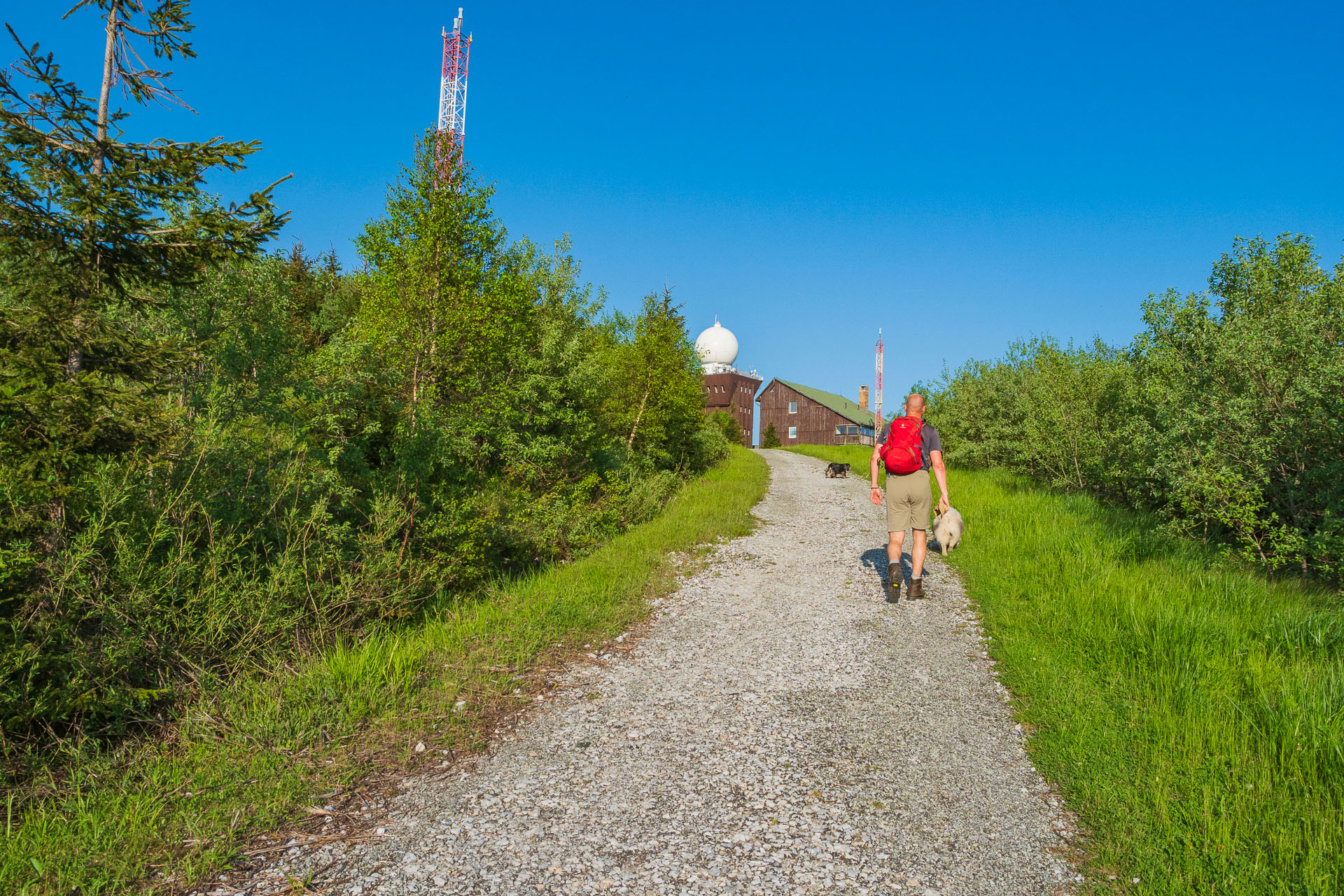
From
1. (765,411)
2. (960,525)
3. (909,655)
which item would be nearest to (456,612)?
(909,655)

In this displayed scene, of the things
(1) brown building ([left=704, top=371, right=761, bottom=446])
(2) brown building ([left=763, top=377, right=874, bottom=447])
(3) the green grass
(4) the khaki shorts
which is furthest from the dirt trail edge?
(1) brown building ([left=704, top=371, right=761, bottom=446])

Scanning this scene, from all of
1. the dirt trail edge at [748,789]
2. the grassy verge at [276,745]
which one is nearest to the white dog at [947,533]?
the dirt trail edge at [748,789]

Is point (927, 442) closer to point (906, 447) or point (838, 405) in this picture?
point (906, 447)

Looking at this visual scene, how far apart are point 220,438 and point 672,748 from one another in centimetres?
522

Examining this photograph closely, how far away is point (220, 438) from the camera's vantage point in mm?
6207

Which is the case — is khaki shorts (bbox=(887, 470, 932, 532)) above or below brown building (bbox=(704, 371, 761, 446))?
below

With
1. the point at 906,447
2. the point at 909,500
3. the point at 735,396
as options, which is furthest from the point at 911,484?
the point at 735,396

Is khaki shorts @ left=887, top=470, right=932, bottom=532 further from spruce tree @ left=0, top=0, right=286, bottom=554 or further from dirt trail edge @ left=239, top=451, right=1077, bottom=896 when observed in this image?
spruce tree @ left=0, top=0, right=286, bottom=554

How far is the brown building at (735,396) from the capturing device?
65.4 metres

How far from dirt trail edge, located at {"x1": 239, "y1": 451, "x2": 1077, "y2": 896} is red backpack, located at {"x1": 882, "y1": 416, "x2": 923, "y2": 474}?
2.05 meters

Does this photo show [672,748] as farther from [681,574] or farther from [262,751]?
[681,574]

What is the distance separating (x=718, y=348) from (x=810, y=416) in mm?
12131

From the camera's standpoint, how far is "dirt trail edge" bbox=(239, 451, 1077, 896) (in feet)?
9.46

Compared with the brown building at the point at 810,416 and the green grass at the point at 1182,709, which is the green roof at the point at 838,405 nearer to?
the brown building at the point at 810,416
